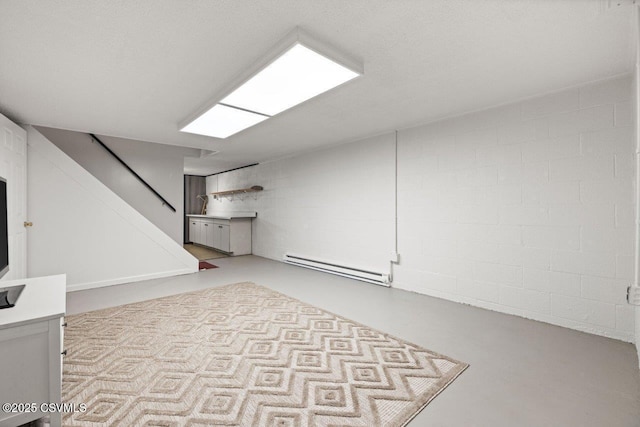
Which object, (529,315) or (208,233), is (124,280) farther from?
(529,315)

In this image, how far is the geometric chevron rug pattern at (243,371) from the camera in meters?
1.51

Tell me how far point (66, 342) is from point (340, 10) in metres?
3.12

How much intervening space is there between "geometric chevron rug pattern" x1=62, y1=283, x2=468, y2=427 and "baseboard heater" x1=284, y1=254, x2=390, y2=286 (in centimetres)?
137

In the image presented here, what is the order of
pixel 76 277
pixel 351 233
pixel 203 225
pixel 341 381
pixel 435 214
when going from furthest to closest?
pixel 203 225
pixel 351 233
pixel 76 277
pixel 435 214
pixel 341 381

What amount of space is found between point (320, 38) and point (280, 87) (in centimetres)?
66

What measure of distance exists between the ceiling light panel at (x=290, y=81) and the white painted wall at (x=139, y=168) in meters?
3.71

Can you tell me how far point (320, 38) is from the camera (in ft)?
5.87

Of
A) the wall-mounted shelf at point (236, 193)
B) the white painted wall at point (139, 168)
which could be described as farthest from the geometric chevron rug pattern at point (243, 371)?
the wall-mounted shelf at point (236, 193)

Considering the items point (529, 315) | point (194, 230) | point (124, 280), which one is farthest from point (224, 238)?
point (529, 315)

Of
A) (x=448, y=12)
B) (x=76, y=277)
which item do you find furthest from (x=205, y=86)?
(x=76, y=277)

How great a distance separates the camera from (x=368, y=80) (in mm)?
2430

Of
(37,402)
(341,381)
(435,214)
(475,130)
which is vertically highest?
(475,130)

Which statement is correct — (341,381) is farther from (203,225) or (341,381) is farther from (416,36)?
(203,225)

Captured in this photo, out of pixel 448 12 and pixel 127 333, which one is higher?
pixel 448 12
